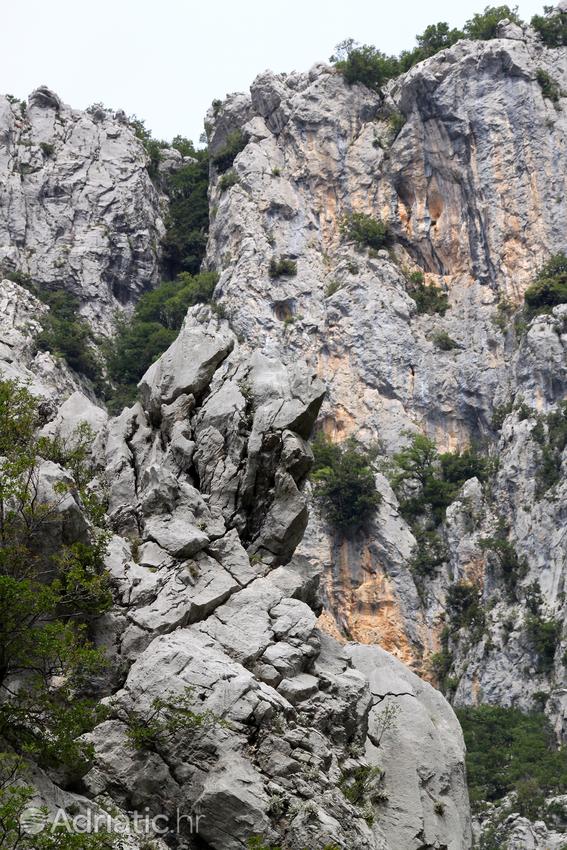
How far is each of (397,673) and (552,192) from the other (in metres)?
47.7

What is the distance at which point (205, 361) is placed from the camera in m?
29.6

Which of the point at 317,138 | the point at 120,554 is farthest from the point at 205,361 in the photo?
the point at 317,138

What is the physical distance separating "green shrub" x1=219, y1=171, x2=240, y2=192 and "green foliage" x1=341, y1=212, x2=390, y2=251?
8.26 meters

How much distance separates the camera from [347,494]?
189ft

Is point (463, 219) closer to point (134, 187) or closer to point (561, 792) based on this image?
point (134, 187)

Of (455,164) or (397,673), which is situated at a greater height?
(455,164)

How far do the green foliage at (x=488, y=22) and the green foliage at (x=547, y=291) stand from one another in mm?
20747

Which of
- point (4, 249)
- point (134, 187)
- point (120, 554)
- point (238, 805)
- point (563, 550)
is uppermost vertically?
point (134, 187)

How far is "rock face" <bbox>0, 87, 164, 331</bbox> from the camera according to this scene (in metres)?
70.4

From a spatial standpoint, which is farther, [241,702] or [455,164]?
[455,164]

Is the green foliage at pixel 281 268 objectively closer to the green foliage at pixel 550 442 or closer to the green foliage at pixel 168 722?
the green foliage at pixel 550 442

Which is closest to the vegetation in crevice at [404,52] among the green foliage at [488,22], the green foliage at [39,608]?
→ the green foliage at [488,22]

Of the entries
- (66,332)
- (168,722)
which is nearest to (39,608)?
(168,722)

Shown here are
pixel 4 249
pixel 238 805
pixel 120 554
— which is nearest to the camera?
pixel 238 805
